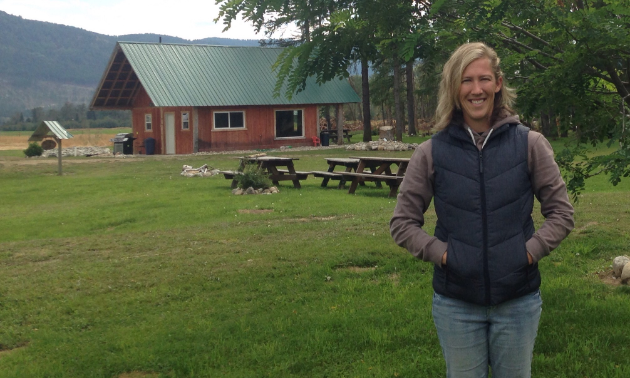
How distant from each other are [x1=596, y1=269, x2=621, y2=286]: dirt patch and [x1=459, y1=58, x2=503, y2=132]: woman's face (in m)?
4.55

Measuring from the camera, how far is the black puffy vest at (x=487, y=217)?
9.43 ft

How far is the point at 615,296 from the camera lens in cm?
638

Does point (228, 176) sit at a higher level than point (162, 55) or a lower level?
lower

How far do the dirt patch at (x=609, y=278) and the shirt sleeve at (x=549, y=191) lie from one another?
4406 millimetres

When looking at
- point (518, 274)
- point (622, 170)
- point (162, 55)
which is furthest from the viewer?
point (162, 55)

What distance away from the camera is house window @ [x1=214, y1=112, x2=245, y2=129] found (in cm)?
3881

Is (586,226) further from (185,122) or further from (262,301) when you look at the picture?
(185,122)

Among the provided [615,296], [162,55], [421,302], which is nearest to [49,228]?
[421,302]

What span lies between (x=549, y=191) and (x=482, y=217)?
306 mm

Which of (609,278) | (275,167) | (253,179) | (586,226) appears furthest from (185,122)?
(609,278)

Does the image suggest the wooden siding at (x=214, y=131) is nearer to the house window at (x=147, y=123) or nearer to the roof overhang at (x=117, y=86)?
the house window at (x=147, y=123)

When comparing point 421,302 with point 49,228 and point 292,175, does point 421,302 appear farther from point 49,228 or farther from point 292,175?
point 292,175

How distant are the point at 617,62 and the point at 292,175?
42.7 ft

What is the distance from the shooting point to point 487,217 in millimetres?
2885
